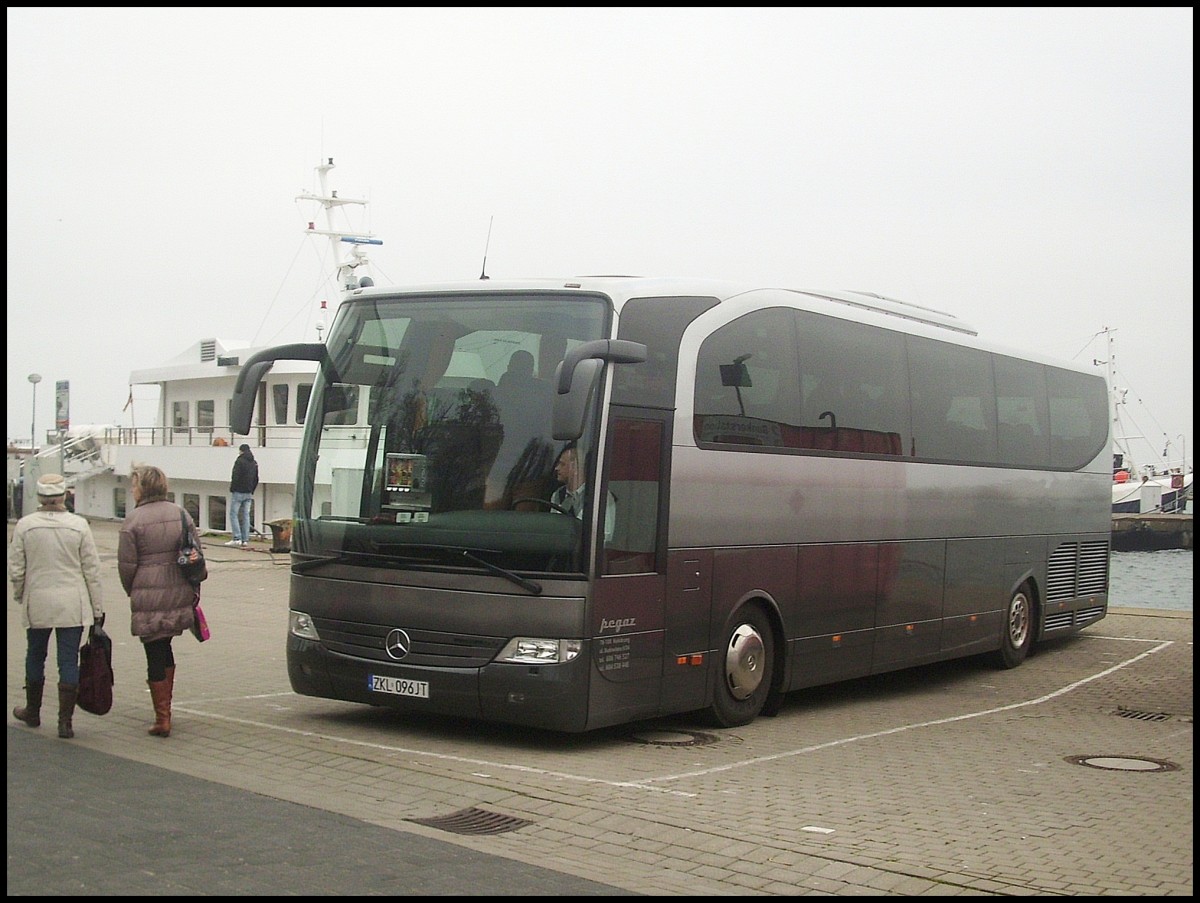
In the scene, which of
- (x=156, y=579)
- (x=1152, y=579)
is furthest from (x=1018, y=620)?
(x=1152, y=579)

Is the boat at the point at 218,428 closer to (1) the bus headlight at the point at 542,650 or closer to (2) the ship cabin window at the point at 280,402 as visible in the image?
(2) the ship cabin window at the point at 280,402

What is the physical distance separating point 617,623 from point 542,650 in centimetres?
62

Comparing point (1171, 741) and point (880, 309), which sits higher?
point (880, 309)

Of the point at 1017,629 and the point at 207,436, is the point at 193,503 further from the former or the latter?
the point at 1017,629

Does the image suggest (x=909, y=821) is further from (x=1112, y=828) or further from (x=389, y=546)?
(x=389, y=546)

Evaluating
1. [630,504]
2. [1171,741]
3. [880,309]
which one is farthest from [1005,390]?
[630,504]

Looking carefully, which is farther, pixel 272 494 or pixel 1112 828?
pixel 272 494

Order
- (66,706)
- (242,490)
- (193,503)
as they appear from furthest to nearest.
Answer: (193,503) < (242,490) < (66,706)

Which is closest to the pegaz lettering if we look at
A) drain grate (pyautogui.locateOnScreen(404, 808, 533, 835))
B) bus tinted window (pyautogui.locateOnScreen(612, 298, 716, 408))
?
bus tinted window (pyautogui.locateOnScreen(612, 298, 716, 408))

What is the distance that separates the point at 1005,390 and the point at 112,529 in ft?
94.5

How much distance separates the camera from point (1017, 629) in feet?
56.7

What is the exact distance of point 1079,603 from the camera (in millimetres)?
18938

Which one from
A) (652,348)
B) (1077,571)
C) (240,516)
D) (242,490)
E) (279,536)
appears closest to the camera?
(652,348)

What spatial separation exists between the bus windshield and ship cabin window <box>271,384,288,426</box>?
2433cm
